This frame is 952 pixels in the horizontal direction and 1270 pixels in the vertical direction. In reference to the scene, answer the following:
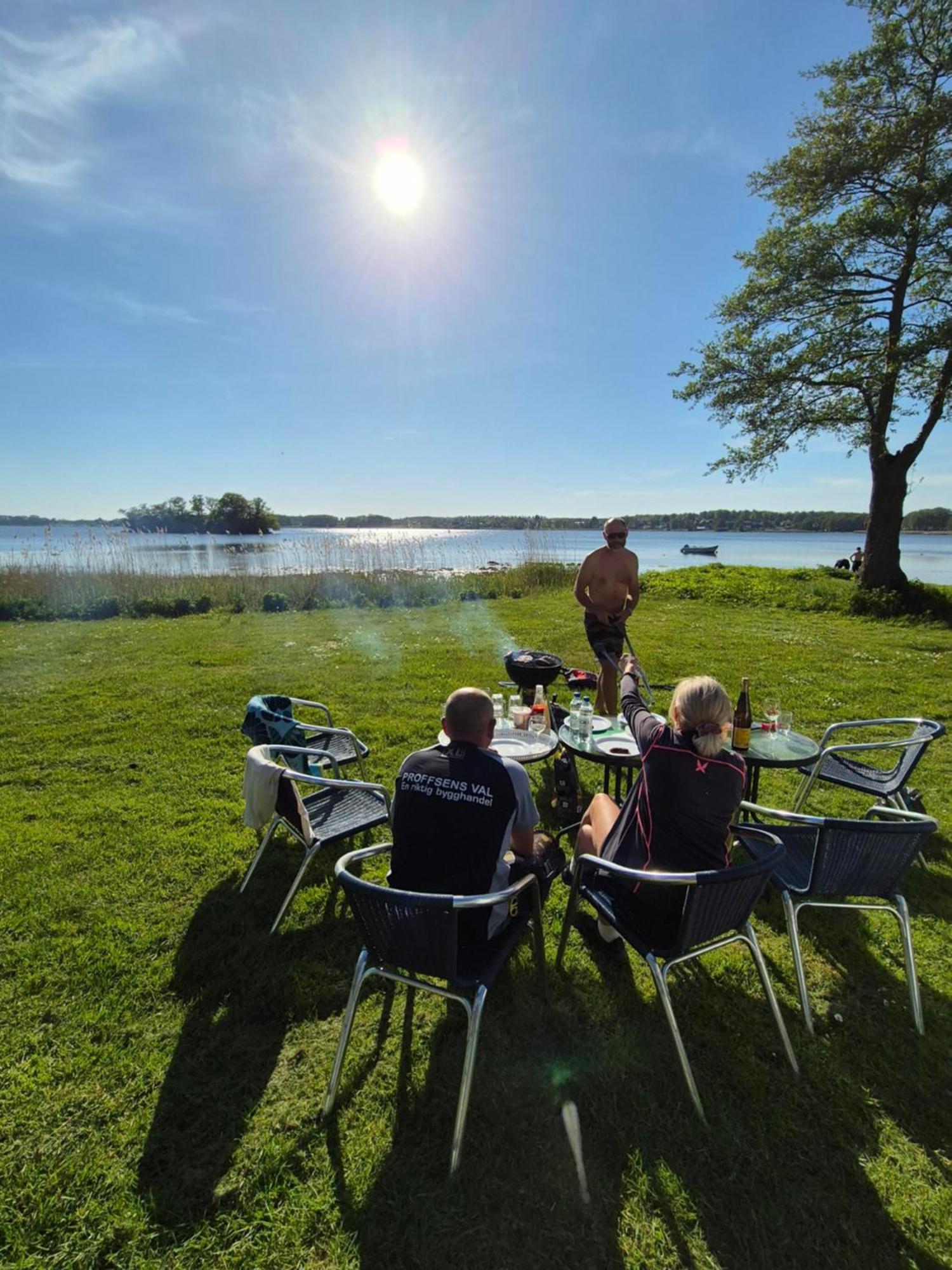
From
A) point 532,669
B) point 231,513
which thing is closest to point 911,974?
point 532,669

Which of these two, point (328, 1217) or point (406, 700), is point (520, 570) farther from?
point (328, 1217)

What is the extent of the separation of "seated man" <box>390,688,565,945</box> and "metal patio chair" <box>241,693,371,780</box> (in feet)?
4.92

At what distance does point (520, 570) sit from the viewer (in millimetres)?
15539

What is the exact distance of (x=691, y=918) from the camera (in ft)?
6.15

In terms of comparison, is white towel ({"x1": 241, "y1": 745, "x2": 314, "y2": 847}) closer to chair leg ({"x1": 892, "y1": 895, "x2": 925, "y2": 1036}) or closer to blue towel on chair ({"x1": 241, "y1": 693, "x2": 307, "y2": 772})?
blue towel on chair ({"x1": 241, "y1": 693, "x2": 307, "y2": 772})

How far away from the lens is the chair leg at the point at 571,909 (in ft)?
7.48

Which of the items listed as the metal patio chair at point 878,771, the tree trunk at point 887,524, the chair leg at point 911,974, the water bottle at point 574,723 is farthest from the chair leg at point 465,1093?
the tree trunk at point 887,524

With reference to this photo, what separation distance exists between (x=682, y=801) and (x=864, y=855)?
79cm

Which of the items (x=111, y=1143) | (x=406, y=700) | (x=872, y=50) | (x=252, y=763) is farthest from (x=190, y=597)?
(x=872, y=50)

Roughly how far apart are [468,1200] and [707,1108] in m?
0.87

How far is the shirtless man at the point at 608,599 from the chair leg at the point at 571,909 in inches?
115

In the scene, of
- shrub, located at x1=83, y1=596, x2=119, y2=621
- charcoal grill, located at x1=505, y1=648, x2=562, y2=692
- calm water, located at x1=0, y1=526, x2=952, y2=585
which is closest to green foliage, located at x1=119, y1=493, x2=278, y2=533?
calm water, located at x1=0, y1=526, x2=952, y2=585

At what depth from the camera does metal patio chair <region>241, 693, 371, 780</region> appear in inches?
135

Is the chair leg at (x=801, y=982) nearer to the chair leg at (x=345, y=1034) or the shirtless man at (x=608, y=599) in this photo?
the chair leg at (x=345, y=1034)
